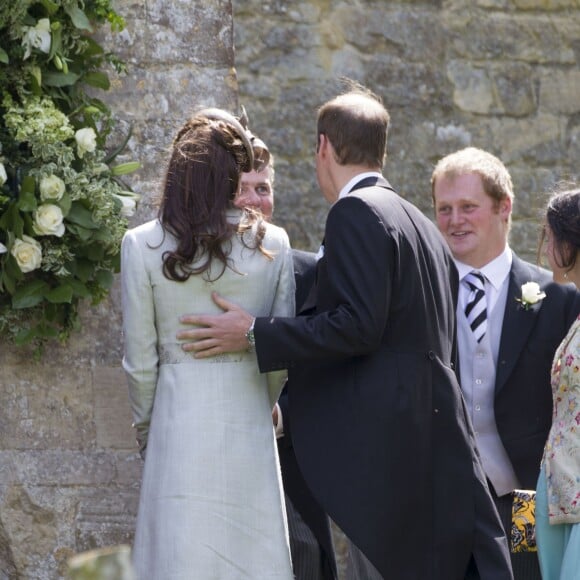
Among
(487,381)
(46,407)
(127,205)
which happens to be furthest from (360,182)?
(46,407)

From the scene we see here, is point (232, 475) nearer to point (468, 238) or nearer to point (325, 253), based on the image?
point (325, 253)

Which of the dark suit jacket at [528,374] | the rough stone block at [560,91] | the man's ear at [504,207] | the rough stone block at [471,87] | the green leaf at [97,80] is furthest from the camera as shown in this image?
the rough stone block at [560,91]

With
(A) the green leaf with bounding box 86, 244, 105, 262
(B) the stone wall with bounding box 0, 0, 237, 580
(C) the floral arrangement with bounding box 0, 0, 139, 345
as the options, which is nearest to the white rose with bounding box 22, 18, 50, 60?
(C) the floral arrangement with bounding box 0, 0, 139, 345

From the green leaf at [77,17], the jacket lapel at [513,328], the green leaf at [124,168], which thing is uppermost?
the green leaf at [77,17]

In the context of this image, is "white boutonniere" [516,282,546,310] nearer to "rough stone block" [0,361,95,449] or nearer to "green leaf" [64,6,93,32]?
"rough stone block" [0,361,95,449]

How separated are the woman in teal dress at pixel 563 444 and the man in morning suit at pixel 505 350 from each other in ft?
1.30

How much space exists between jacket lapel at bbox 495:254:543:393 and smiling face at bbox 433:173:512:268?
19 centimetres

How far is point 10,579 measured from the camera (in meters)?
3.59

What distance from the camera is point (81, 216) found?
3412 millimetres

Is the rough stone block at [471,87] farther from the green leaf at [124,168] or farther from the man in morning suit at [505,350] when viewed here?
the green leaf at [124,168]

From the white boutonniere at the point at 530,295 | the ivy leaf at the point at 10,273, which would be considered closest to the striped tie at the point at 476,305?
the white boutonniere at the point at 530,295

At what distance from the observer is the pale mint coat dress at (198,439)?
2.81 m

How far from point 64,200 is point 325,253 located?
84cm

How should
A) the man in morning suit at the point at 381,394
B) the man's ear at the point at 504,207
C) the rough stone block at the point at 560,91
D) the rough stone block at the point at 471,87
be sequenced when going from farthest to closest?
1. the rough stone block at the point at 560,91
2. the rough stone block at the point at 471,87
3. the man's ear at the point at 504,207
4. the man in morning suit at the point at 381,394
